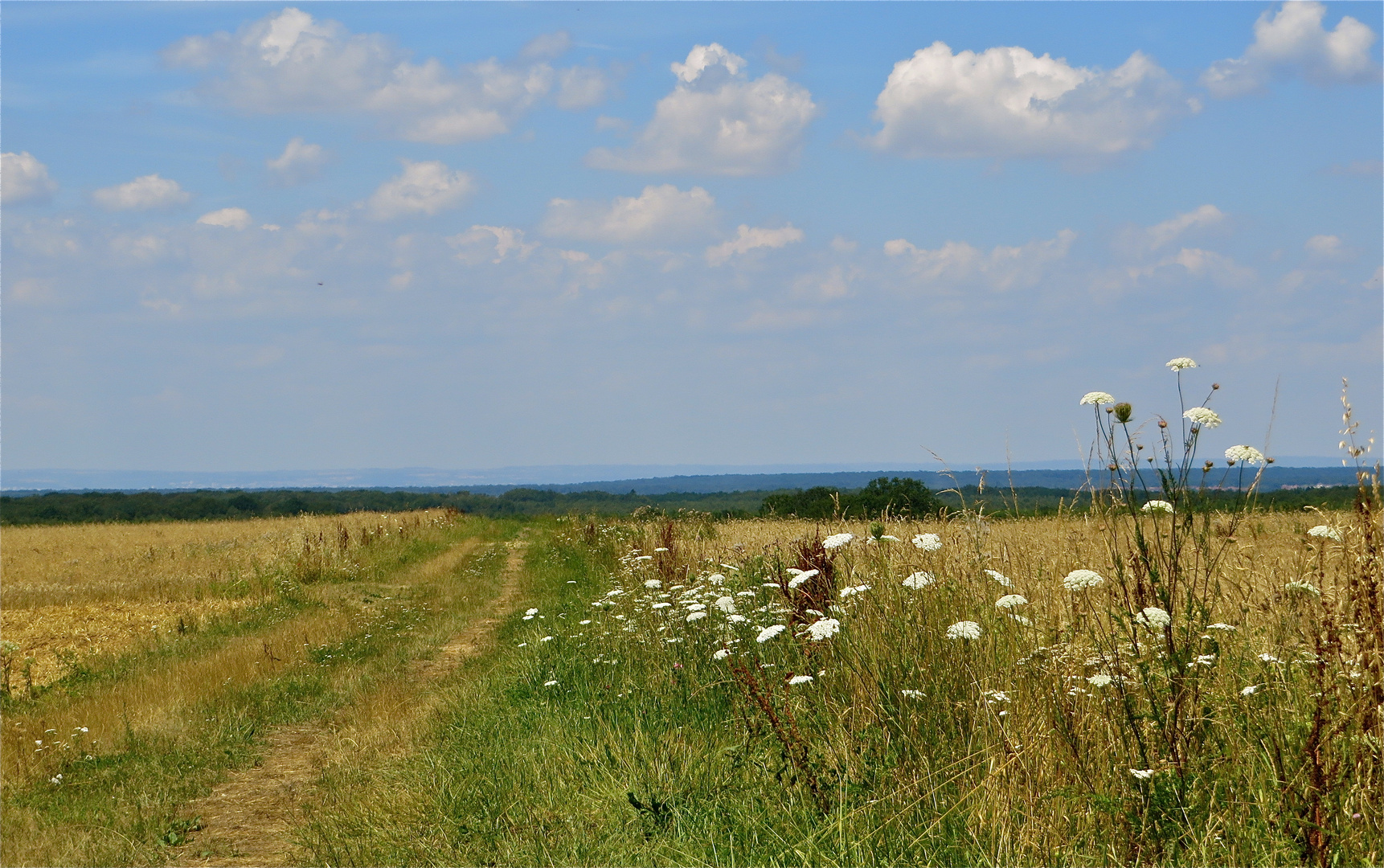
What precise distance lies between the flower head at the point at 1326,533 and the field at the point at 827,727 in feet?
0.08

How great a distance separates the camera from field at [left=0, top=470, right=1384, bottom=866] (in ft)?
11.9

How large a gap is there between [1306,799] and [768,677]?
10.3 ft

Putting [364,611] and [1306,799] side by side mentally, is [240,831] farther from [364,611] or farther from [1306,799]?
[364,611]

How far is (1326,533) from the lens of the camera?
3.67 m

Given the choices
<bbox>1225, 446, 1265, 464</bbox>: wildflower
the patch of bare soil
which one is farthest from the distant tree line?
the patch of bare soil

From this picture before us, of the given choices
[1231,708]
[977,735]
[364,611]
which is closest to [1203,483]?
[1231,708]

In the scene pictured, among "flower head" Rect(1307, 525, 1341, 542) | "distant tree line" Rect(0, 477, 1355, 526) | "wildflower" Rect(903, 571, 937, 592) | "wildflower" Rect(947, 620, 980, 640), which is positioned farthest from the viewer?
"distant tree line" Rect(0, 477, 1355, 526)

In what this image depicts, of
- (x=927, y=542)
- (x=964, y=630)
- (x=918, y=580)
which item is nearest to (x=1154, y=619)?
(x=964, y=630)

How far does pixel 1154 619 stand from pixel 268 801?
540cm

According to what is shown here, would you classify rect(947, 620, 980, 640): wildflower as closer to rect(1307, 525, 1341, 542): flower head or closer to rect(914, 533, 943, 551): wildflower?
rect(914, 533, 943, 551): wildflower

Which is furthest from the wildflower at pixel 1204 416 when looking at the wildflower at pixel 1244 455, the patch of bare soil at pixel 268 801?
the patch of bare soil at pixel 268 801

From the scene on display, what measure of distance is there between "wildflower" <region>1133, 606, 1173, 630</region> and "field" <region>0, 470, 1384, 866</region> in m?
0.04

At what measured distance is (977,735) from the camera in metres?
4.39

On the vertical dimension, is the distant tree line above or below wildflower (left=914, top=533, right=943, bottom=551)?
below
